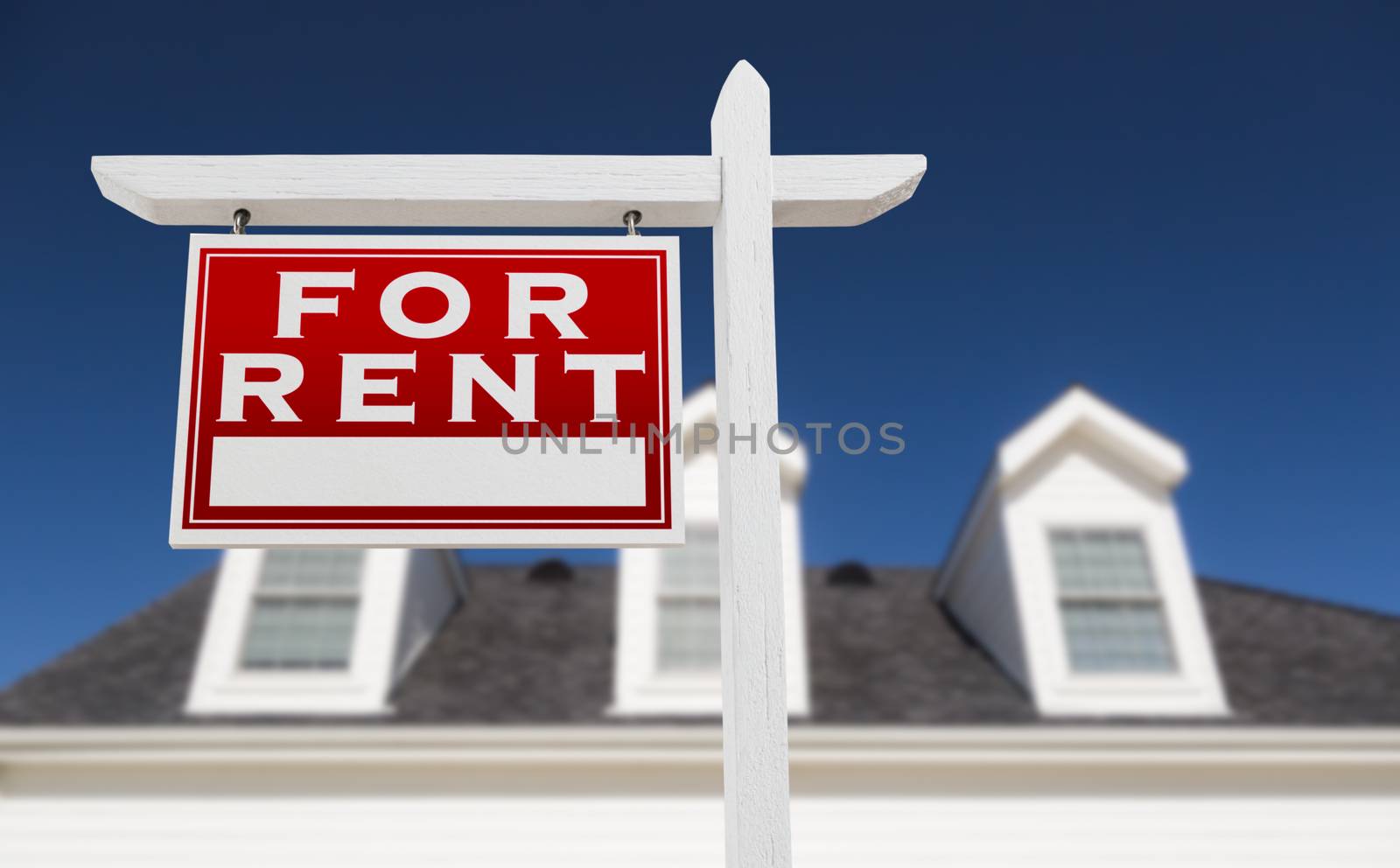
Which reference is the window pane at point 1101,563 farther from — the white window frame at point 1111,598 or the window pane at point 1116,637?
the window pane at point 1116,637

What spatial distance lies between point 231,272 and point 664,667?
7.41 meters

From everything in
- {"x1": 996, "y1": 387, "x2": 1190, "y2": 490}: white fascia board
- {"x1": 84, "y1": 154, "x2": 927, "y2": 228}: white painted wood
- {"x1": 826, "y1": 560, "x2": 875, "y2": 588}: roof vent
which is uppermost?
{"x1": 996, "y1": 387, "x2": 1190, "y2": 490}: white fascia board

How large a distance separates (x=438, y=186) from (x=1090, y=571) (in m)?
8.71

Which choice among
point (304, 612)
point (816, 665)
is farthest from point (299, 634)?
point (816, 665)

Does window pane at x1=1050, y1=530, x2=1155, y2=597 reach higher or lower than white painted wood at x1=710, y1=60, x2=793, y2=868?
higher

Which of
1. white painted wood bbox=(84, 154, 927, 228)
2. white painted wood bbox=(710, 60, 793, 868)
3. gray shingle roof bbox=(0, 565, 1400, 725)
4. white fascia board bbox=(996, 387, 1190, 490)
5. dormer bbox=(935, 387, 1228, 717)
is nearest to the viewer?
white painted wood bbox=(710, 60, 793, 868)

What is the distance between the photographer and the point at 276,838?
27.7 feet

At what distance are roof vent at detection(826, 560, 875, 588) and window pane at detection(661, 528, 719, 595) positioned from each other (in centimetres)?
313

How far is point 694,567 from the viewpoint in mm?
9930

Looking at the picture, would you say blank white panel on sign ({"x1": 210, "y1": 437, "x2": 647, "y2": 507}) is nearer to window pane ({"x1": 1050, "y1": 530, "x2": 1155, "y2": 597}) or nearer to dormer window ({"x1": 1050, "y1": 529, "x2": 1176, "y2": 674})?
dormer window ({"x1": 1050, "y1": 529, "x2": 1176, "y2": 674})

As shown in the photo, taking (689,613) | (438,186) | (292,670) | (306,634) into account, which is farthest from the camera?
(689,613)

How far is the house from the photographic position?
27.9 ft

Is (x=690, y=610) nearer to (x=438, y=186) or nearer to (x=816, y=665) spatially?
(x=816, y=665)

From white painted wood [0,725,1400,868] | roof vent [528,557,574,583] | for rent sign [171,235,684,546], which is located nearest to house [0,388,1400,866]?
white painted wood [0,725,1400,868]
